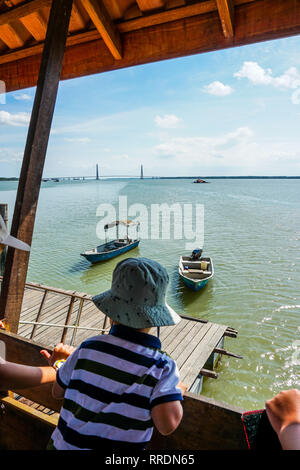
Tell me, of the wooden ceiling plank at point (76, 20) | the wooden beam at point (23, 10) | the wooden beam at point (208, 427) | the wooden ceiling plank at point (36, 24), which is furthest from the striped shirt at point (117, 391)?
the wooden ceiling plank at point (36, 24)

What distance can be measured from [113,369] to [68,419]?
11.1 inches

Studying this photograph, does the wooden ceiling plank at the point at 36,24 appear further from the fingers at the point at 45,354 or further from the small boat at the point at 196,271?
the small boat at the point at 196,271

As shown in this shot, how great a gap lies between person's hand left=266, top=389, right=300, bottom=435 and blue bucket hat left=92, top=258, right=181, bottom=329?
0.41 metres

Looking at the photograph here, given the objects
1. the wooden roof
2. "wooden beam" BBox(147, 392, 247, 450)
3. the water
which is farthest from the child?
the water

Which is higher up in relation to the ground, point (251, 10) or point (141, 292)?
point (251, 10)

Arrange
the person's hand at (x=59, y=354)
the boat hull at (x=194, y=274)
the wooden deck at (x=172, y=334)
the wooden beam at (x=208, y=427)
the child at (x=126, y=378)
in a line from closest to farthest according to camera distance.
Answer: the child at (x=126, y=378) → the wooden beam at (x=208, y=427) → the person's hand at (x=59, y=354) → the wooden deck at (x=172, y=334) → the boat hull at (x=194, y=274)

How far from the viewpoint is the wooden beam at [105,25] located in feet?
7.92

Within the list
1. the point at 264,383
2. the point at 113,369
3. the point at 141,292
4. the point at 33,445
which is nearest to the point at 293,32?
the point at 141,292

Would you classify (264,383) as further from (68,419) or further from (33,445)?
(68,419)

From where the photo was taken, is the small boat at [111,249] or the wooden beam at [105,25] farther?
the small boat at [111,249]

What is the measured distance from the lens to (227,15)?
2.23 metres

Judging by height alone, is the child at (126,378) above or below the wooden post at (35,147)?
below

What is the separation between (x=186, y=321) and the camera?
8.04 m

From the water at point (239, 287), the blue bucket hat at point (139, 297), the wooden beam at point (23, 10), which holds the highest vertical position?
the wooden beam at point (23, 10)
